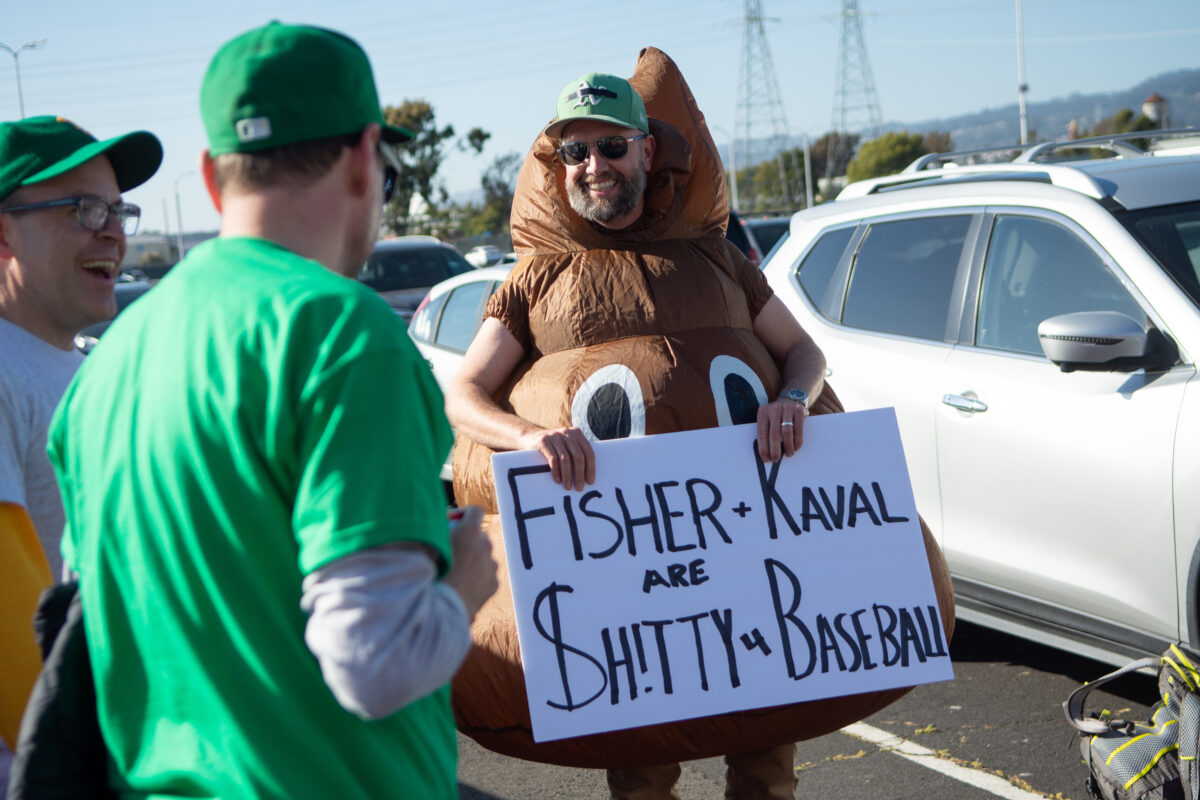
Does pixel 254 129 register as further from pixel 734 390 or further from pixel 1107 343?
pixel 1107 343

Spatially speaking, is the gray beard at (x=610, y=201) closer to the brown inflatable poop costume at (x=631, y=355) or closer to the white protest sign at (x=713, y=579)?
the brown inflatable poop costume at (x=631, y=355)

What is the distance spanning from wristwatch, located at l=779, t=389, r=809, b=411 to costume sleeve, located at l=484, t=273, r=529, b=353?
695 millimetres

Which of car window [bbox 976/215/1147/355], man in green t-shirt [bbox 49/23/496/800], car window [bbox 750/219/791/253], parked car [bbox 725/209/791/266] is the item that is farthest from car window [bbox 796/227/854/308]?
car window [bbox 750/219/791/253]

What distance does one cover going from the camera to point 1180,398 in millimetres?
3562

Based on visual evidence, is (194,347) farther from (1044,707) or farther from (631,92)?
(1044,707)

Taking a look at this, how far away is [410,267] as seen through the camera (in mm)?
13844

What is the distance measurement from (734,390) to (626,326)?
0.32 m

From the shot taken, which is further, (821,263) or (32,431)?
(821,263)

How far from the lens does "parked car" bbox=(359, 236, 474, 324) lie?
1354 cm

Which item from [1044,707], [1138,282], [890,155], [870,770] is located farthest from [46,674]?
[890,155]

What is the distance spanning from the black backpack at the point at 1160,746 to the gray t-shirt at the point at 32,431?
259 cm

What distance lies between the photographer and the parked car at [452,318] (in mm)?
7070

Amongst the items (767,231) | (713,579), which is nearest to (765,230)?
(767,231)

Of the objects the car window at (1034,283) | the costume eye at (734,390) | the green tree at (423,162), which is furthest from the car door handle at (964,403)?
the green tree at (423,162)
